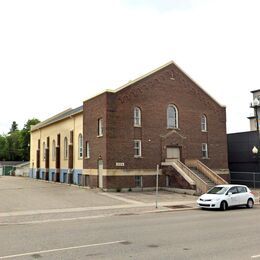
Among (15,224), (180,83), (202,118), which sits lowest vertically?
(15,224)

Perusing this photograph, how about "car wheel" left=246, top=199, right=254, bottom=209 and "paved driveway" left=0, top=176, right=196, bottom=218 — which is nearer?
"paved driveway" left=0, top=176, right=196, bottom=218

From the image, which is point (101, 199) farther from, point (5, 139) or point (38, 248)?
point (5, 139)

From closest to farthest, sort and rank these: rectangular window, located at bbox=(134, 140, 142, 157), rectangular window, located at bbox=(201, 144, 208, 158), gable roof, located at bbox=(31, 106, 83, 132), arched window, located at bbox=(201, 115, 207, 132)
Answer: rectangular window, located at bbox=(134, 140, 142, 157), rectangular window, located at bbox=(201, 144, 208, 158), arched window, located at bbox=(201, 115, 207, 132), gable roof, located at bbox=(31, 106, 83, 132)

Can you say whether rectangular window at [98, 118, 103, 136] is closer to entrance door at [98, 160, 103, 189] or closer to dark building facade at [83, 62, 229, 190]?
dark building facade at [83, 62, 229, 190]

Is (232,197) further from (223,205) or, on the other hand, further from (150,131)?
(150,131)

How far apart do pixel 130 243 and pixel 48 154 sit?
40499 mm

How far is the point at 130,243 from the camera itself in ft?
34.7

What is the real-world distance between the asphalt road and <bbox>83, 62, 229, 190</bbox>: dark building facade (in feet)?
56.1

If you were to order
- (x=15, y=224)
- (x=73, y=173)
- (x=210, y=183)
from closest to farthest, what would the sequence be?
(x=15, y=224) → (x=210, y=183) → (x=73, y=173)

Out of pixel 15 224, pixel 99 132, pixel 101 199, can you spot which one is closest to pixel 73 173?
pixel 99 132

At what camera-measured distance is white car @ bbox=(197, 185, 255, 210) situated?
68.4 feet

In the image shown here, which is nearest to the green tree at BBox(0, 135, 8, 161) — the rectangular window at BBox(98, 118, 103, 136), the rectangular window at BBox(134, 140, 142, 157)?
the rectangular window at BBox(98, 118, 103, 136)

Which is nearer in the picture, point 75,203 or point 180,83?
point 75,203

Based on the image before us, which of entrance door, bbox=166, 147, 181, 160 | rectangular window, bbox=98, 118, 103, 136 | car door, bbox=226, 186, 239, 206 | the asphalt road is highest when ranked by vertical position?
rectangular window, bbox=98, 118, 103, 136
